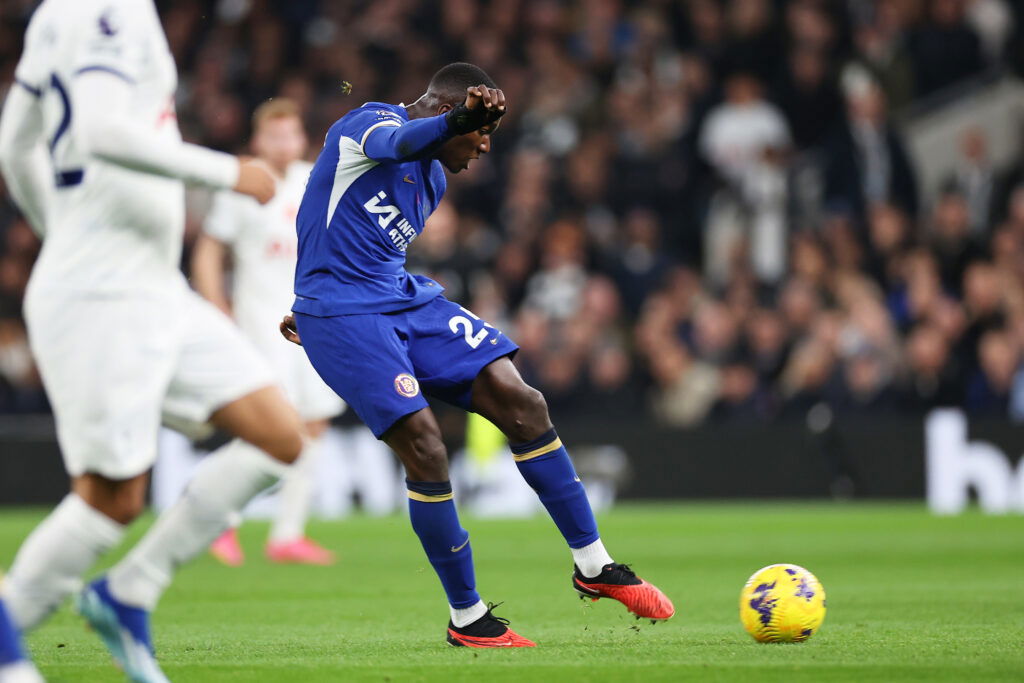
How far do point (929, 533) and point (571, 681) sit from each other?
7.33m

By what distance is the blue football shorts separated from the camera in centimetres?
570

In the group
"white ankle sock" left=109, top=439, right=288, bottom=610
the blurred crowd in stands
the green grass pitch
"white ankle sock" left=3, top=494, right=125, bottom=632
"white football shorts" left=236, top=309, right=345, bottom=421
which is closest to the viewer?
"white ankle sock" left=3, top=494, right=125, bottom=632

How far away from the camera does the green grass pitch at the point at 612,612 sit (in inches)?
201

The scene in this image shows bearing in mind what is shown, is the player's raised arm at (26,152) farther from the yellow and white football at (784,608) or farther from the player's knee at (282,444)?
the yellow and white football at (784,608)

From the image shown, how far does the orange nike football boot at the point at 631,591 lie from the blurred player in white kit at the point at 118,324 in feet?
5.26

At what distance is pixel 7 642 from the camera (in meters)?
3.77

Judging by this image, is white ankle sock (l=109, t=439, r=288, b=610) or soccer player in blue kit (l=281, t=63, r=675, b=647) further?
soccer player in blue kit (l=281, t=63, r=675, b=647)

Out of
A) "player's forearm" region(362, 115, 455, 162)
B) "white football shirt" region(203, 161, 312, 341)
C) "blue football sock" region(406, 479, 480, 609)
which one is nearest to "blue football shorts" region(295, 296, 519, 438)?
"blue football sock" region(406, 479, 480, 609)

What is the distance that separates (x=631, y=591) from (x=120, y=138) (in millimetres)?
2639

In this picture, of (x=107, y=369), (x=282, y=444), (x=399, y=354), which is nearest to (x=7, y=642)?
(x=107, y=369)

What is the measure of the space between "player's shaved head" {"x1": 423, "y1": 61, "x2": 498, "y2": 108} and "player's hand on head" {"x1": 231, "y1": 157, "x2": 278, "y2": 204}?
1363 mm

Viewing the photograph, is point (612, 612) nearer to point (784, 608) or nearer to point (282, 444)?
point (784, 608)

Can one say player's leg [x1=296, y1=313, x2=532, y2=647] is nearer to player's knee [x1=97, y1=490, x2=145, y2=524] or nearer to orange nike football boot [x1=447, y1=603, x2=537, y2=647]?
orange nike football boot [x1=447, y1=603, x2=537, y2=647]

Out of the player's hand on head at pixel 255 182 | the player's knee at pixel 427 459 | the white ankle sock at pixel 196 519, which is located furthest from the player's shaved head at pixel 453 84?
the white ankle sock at pixel 196 519
